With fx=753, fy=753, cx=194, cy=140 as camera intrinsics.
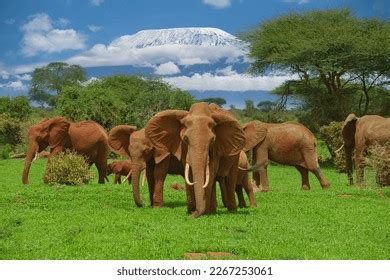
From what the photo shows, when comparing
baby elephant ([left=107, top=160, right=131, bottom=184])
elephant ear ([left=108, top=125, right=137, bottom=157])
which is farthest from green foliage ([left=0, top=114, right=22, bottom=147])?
elephant ear ([left=108, top=125, right=137, bottom=157])

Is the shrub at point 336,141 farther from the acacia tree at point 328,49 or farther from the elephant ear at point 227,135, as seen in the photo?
the elephant ear at point 227,135

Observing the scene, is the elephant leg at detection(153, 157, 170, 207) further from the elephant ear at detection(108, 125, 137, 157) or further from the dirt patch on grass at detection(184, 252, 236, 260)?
the dirt patch on grass at detection(184, 252, 236, 260)

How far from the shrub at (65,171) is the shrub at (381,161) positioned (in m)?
7.78

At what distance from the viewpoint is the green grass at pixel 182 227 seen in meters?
9.81

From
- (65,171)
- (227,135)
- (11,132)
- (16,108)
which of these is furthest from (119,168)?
(16,108)

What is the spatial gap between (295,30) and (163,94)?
8.60 meters

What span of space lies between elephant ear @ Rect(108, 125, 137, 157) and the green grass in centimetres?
106

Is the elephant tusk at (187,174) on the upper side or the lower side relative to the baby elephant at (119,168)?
upper

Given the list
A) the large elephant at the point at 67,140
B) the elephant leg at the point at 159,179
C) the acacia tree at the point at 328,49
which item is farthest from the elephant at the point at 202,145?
the acacia tree at the point at 328,49

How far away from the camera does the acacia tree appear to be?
40781mm

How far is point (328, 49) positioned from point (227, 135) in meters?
29.4

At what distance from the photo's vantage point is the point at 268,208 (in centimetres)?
1448
